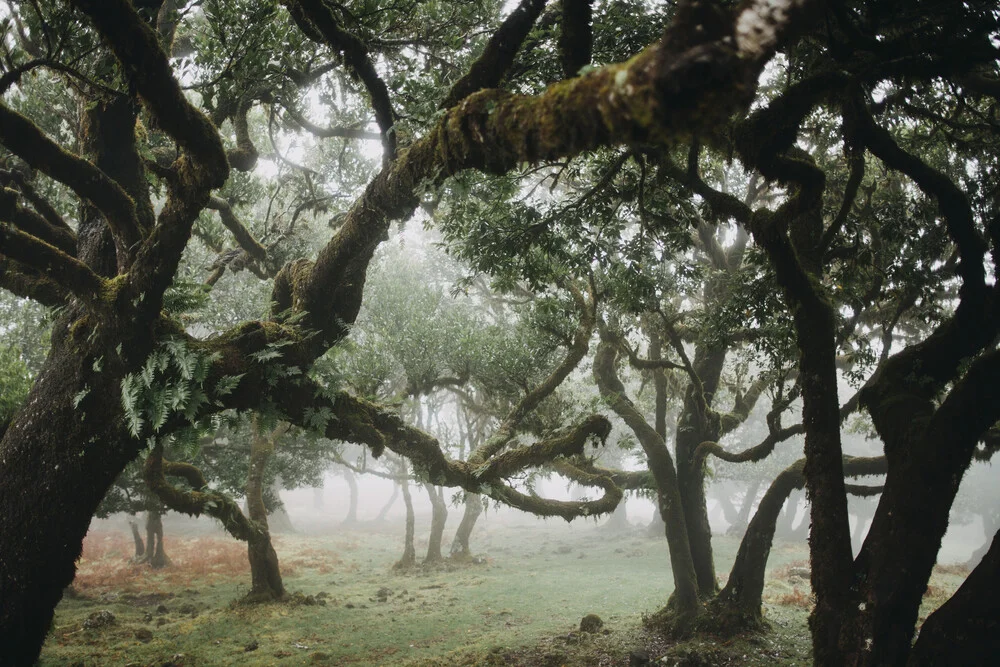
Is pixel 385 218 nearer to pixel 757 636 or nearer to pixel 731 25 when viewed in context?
pixel 731 25

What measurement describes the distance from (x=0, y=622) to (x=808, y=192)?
923 centimetres

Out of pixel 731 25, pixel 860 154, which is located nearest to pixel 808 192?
pixel 860 154

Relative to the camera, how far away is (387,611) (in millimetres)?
13984

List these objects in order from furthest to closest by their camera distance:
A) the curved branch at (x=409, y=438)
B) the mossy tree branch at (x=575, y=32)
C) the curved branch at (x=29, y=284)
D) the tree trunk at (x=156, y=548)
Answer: the tree trunk at (x=156, y=548) → the curved branch at (x=409, y=438) → the curved branch at (x=29, y=284) → the mossy tree branch at (x=575, y=32)

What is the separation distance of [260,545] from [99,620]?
3327mm

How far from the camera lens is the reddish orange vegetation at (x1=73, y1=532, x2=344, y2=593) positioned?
17.1m

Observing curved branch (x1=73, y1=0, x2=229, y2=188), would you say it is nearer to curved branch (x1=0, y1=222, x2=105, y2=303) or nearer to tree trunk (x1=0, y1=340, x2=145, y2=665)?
curved branch (x1=0, y1=222, x2=105, y2=303)

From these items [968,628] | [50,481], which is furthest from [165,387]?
[968,628]

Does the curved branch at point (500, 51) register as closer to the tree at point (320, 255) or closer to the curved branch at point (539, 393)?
the tree at point (320, 255)

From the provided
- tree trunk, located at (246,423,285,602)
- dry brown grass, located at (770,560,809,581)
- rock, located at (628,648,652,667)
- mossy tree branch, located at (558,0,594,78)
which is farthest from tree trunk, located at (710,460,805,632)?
dry brown grass, located at (770,560,809,581)

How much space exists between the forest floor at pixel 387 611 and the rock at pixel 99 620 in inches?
1.2

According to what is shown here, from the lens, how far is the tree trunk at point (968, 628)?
4.64 m

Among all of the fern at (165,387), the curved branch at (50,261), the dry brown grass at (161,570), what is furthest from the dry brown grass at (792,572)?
the curved branch at (50,261)

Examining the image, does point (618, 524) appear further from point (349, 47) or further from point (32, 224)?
point (349, 47)
